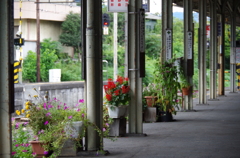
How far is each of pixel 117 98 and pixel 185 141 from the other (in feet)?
4.69

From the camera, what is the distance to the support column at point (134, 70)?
8898 mm

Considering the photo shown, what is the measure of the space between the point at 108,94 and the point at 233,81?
56.8 feet

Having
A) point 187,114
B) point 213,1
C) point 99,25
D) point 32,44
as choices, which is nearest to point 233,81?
point 213,1

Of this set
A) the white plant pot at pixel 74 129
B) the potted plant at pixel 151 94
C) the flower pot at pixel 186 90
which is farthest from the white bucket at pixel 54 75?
the white plant pot at pixel 74 129

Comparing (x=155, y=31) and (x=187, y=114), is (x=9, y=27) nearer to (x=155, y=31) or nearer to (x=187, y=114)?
(x=187, y=114)

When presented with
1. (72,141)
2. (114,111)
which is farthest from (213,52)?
(72,141)

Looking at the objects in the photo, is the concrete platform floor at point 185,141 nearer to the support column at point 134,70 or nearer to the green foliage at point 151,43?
the support column at point 134,70

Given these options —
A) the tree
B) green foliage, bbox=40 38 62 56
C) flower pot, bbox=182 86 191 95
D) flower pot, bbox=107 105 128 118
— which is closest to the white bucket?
green foliage, bbox=40 38 62 56

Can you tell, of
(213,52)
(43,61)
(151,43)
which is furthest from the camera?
(151,43)

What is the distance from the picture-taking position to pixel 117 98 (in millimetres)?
8734

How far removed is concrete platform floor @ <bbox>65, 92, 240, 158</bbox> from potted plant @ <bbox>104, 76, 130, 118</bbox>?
0.48 metres

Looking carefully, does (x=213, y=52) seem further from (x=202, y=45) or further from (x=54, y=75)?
(x=54, y=75)

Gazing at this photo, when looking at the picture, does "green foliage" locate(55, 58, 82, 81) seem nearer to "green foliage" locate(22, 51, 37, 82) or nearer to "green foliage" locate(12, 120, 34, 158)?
"green foliage" locate(22, 51, 37, 82)

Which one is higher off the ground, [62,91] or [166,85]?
[166,85]
